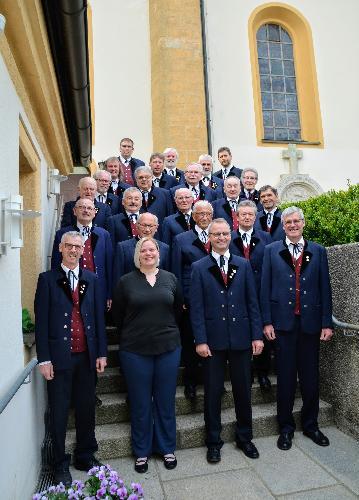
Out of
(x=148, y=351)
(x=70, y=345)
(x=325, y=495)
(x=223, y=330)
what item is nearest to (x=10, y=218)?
(x=70, y=345)

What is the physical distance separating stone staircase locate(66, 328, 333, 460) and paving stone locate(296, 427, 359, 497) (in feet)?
0.84

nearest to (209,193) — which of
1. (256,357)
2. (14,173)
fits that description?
(256,357)

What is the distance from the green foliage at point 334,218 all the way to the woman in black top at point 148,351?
2.01 m

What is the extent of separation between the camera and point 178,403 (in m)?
4.44

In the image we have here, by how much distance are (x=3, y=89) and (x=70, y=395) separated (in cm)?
234

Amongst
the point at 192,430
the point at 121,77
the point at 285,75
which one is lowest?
the point at 192,430

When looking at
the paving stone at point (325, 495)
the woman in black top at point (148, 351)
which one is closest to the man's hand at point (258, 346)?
the woman in black top at point (148, 351)

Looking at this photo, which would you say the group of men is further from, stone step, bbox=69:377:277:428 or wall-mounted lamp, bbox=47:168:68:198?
wall-mounted lamp, bbox=47:168:68:198

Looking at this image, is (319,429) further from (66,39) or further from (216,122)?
(216,122)

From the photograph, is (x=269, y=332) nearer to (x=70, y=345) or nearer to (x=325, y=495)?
(x=325, y=495)

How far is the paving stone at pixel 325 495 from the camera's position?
3.26 m

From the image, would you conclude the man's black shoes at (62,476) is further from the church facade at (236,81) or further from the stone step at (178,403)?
the church facade at (236,81)

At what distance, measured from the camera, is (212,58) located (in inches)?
478

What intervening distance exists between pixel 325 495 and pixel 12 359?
7.96ft
